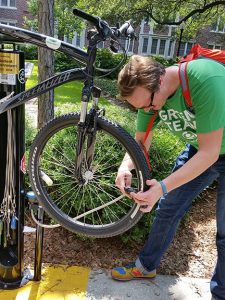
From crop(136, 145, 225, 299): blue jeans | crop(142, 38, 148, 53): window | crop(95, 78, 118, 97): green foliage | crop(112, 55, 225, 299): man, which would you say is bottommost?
crop(142, 38, 148, 53): window

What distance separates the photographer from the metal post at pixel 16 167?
80.9 inches

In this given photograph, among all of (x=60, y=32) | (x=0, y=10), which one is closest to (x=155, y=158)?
(x=60, y=32)

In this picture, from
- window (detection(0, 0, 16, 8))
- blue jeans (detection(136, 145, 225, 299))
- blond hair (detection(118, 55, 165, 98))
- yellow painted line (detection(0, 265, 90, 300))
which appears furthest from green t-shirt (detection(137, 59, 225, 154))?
window (detection(0, 0, 16, 8))

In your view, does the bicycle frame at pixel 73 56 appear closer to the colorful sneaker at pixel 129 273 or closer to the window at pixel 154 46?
the colorful sneaker at pixel 129 273

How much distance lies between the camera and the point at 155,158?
3.20 meters

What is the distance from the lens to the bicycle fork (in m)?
1.92

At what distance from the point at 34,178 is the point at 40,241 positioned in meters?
0.57

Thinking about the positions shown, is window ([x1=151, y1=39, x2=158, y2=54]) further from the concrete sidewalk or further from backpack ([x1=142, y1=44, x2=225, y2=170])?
backpack ([x1=142, y1=44, x2=225, y2=170])

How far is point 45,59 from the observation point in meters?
3.89

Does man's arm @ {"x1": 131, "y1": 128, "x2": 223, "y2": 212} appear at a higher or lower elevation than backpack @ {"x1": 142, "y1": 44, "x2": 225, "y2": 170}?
lower

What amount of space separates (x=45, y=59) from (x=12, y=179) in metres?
1.95

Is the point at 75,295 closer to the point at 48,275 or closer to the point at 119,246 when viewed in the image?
the point at 48,275

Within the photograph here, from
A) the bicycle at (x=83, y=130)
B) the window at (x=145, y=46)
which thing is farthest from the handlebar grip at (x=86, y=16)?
the window at (x=145, y=46)

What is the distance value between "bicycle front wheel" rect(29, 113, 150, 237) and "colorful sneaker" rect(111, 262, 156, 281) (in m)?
0.36
